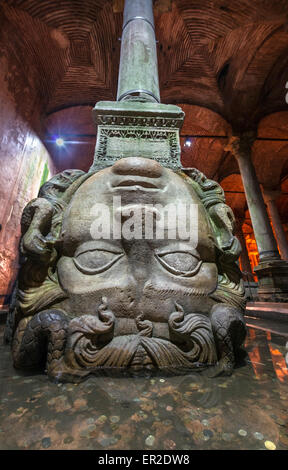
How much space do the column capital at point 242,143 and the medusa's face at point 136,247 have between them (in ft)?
22.2

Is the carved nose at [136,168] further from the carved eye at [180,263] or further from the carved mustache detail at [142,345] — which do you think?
the carved mustache detail at [142,345]

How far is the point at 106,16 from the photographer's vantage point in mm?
6238

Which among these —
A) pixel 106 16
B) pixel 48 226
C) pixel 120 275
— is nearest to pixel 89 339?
pixel 120 275

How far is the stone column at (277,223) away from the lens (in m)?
8.37

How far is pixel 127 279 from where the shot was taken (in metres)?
1.20

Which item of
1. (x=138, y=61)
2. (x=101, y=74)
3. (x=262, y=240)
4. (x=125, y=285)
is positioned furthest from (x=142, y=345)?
(x=101, y=74)

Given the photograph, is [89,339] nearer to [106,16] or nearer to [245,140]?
[245,140]

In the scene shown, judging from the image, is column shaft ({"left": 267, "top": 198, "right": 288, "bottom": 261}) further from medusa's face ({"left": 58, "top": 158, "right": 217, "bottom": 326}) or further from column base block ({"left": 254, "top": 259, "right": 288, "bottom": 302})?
medusa's face ({"left": 58, "top": 158, "right": 217, "bottom": 326})

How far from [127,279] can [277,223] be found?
9580mm

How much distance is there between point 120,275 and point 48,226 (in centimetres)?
62

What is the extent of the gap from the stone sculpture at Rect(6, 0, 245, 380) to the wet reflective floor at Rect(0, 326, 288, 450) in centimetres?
11

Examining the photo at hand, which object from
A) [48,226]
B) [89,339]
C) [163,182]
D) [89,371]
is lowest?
[89,371]

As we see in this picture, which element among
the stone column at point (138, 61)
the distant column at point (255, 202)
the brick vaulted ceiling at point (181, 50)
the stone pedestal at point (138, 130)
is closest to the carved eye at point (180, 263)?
the stone pedestal at point (138, 130)
